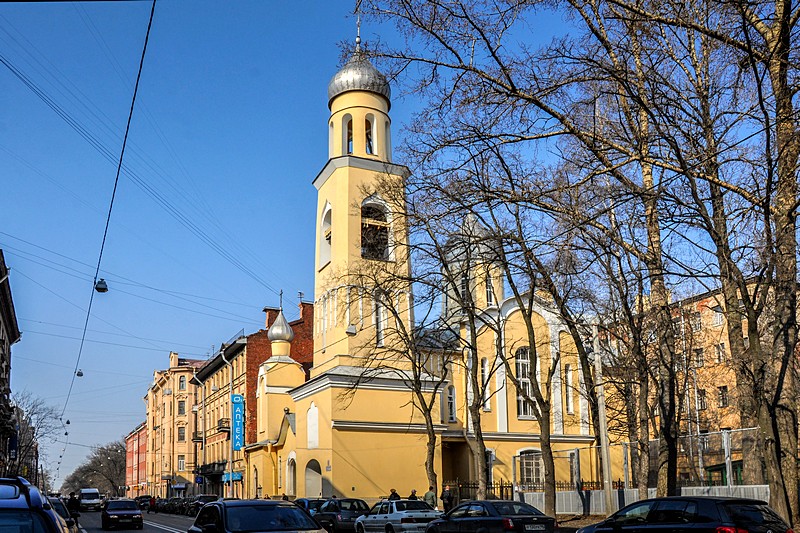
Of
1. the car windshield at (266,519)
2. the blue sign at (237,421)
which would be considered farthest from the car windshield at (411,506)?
the blue sign at (237,421)

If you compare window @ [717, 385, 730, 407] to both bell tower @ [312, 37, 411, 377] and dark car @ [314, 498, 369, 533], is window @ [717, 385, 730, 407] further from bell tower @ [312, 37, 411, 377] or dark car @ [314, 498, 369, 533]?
dark car @ [314, 498, 369, 533]

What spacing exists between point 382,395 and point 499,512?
22.9 meters

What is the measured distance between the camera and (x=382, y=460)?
40562mm

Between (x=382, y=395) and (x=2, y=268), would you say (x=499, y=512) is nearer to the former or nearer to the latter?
(x=382, y=395)

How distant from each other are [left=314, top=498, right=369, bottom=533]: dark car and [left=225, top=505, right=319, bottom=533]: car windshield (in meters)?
15.8

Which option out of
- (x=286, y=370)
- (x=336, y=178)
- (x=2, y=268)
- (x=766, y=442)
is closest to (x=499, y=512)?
(x=766, y=442)

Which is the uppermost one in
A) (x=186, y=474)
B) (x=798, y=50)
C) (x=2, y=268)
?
(x=2, y=268)

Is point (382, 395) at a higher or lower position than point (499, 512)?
higher

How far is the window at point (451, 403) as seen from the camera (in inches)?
1806

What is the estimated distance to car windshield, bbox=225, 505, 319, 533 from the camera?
473 inches

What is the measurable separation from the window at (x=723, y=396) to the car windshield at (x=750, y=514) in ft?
118

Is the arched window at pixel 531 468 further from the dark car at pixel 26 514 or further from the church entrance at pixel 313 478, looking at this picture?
the dark car at pixel 26 514

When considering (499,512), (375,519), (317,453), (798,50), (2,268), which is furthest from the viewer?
(2,268)

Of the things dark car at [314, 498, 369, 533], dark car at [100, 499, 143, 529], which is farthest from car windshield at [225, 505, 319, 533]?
dark car at [100, 499, 143, 529]
